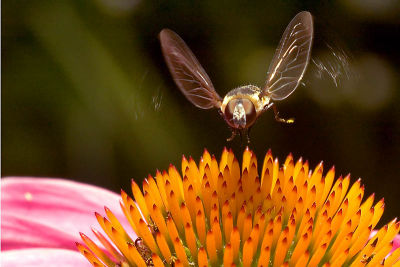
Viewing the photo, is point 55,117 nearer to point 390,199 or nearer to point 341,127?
point 341,127

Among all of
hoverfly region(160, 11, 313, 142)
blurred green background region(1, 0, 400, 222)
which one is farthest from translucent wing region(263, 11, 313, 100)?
blurred green background region(1, 0, 400, 222)

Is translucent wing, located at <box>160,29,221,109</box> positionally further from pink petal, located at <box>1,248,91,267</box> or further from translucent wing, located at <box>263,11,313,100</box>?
pink petal, located at <box>1,248,91,267</box>

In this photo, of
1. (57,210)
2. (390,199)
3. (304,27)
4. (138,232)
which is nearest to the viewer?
(304,27)

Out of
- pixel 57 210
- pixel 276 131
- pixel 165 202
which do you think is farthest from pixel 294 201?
pixel 276 131

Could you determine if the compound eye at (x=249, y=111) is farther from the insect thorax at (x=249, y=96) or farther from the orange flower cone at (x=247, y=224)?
the orange flower cone at (x=247, y=224)

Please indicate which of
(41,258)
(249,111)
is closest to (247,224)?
(249,111)

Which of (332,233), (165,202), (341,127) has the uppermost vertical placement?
(341,127)
